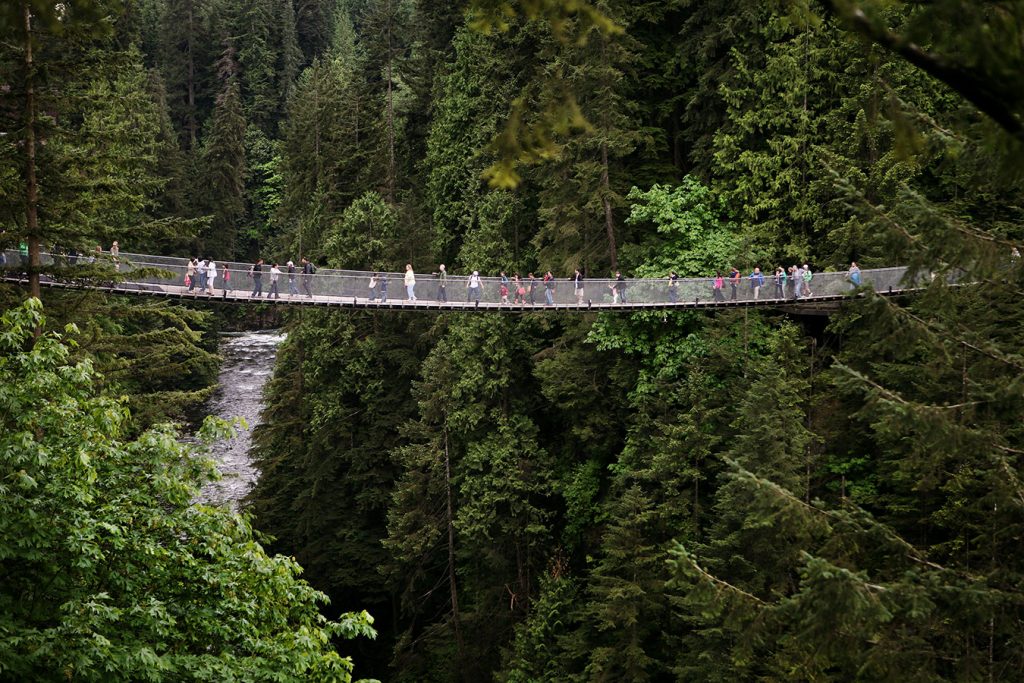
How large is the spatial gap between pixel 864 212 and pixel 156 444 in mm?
7924

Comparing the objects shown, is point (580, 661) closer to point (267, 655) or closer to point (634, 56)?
point (267, 655)

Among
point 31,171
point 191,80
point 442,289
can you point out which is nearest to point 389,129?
point 442,289

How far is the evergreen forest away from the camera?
8.08 m

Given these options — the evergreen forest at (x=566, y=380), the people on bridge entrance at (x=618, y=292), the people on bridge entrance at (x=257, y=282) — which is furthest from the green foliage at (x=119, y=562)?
the people on bridge entrance at (x=618, y=292)

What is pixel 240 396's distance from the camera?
40.5 metres

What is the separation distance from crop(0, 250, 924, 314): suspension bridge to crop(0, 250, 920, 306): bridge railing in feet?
0.06

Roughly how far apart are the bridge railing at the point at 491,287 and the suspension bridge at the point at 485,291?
0.06 ft

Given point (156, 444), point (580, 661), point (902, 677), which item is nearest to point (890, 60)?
point (580, 661)

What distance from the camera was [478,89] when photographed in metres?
29.1

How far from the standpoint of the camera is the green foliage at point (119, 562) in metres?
7.79

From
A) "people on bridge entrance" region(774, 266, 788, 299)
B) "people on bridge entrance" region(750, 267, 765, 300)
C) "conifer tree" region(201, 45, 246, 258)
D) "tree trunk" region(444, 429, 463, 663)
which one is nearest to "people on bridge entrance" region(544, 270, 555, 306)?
"people on bridge entrance" region(750, 267, 765, 300)

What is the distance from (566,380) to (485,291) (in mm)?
3350

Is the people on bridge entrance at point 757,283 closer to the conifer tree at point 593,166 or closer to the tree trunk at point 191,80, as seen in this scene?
the conifer tree at point 593,166

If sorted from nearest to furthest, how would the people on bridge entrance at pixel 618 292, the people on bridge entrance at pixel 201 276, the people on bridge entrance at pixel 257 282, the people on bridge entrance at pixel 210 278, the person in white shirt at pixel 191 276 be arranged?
the person in white shirt at pixel 191 276
the people on bridge entrance at pixel 201 276
the people on bridge entrance at pixel 210 278
the people on bridge entrance at pixel 257 282
the people on bridge entrance at pixel 618 292
